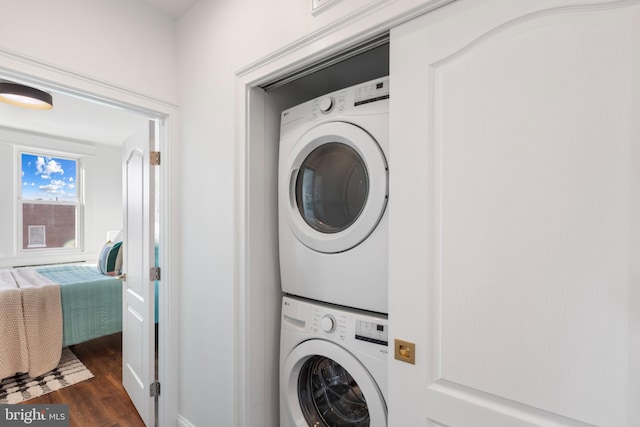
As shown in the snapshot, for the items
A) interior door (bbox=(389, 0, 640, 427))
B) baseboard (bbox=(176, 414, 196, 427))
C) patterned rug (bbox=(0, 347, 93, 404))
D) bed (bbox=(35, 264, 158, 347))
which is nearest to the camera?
interior door (bbox=(389, 0, 640, 427))

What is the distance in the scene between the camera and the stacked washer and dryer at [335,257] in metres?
1.10

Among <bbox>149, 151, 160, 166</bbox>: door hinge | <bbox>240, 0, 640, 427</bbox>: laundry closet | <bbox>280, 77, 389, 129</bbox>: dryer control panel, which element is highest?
<bbox>280, 77, 389, 129</bbox>: dryer control panel

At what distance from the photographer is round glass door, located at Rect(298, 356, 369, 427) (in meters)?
1.32

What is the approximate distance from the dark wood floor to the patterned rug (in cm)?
7

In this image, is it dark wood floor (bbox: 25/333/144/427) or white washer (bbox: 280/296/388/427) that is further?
dark wood floor (bbox: 25/333/144/427)

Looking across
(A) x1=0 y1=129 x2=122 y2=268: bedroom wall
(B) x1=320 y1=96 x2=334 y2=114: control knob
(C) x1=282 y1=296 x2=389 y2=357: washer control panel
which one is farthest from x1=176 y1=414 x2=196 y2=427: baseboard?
(A) x1=0 y1=129 x2=122 y2=268: bedroom wall

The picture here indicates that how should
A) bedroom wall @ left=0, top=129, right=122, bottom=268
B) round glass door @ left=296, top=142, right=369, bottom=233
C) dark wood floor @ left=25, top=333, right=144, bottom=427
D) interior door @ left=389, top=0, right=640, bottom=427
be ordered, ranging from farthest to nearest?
bedroom wall @ left=0, top=129, right=122, bottom=268
dark wood floor @ left=25, top=333, right=144, bottom=427
round glass door @ left=296, top=142, right=369, bottom=233
interior door @ left=389, top=0, right=640, bottom=427

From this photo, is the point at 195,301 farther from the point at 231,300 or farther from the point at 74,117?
the point at 74,117

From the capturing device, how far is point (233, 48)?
146cm

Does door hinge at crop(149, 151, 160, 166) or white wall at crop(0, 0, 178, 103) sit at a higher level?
white wall at crop(0, 0, 178, 103)

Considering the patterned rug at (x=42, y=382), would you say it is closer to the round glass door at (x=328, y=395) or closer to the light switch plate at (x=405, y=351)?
the round glass door at (x=328, y=395)

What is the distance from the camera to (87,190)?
483 centimetres

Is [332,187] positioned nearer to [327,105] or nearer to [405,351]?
[327,105]

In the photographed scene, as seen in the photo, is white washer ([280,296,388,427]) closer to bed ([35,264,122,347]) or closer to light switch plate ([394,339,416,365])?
light switch plate ([394,339,416,365])
